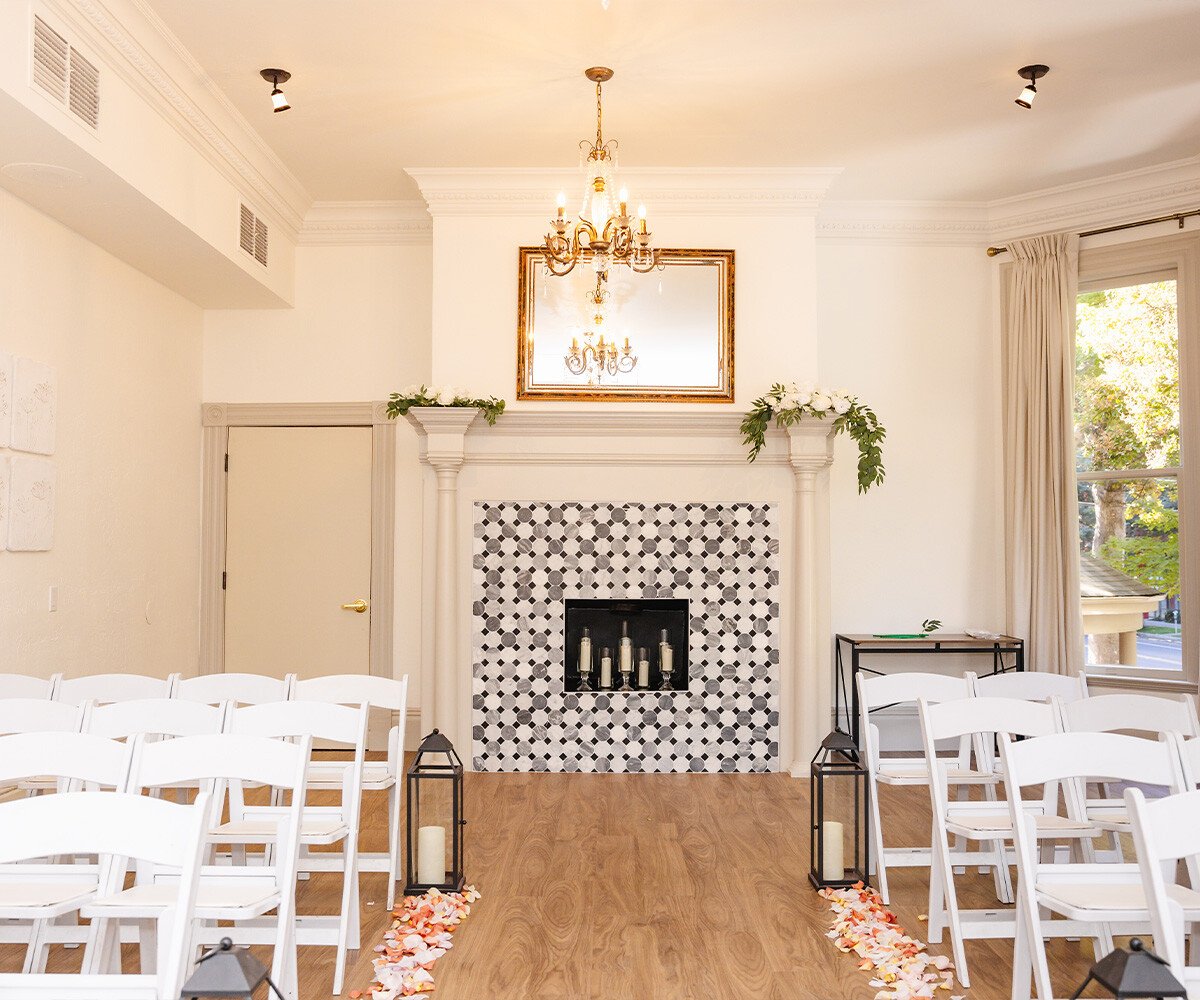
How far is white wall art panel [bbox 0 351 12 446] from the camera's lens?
15.3 ft

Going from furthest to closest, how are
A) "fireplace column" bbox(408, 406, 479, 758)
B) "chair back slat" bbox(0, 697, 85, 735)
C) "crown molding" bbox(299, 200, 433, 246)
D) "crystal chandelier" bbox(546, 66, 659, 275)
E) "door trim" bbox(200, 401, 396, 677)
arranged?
"crown molding" bbox(299, 200, 433, 246) → "door trim" bbox(200, 401, 396, 677) → "fireplace column" bbox(408, 406, 479, 758) → "crystal chandelier" bbox(546, 66, 659, 275) → "chair back slat" bbox(0, 697, 85, 735)

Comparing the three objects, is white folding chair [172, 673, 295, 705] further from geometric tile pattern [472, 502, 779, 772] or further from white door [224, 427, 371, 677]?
white door [224, 427, 371, 677]

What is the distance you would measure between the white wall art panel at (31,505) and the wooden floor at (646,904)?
6.59 ft

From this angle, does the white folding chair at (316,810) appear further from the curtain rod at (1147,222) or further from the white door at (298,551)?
the curtain rod at (1147,222)

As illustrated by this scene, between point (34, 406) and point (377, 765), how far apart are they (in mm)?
2399

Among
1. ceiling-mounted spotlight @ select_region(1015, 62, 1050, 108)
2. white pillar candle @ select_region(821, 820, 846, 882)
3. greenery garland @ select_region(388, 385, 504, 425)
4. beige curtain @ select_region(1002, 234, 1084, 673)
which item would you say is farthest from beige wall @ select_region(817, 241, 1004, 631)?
white pillar candle @ select_region(821, 820, 846, 882)

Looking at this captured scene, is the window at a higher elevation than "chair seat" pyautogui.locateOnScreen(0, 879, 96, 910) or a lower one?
higher

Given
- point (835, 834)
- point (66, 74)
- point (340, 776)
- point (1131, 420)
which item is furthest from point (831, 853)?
point (66, 74)

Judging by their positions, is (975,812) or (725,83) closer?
(975,812)

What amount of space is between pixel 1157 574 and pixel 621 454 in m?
3.36

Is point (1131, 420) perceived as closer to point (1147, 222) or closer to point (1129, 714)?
point (1147, 222)

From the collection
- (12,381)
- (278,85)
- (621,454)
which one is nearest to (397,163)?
(278,85)

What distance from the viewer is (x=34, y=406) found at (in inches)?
194

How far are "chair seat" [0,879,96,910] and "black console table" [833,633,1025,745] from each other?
14.9 ft
